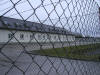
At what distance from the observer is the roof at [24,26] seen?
0.42 meters

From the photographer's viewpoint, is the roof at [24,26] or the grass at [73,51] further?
the grass at [73,51]

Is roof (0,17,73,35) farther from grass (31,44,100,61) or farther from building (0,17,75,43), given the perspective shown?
grass (31,44,100,61)

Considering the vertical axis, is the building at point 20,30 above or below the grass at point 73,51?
above

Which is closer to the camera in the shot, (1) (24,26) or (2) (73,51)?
(1) (24,26)

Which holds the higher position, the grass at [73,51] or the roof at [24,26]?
the roof at [24,26]

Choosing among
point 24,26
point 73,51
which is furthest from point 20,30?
point 73,51

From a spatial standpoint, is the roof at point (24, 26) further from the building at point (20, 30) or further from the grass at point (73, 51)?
the grass at point (73, 51)

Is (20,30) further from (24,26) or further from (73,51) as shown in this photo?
(73,51)

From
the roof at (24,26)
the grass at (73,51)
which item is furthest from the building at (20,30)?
the grass at (73,51)

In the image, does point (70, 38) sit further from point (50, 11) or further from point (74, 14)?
point (50, 11)

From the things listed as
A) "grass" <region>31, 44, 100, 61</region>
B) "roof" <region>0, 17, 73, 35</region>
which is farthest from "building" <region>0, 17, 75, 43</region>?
"grass" <region>31, 44, 100, 61</region>

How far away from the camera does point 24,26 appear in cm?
49

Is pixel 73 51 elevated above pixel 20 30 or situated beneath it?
situated beneath

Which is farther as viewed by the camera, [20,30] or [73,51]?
[73,51]
